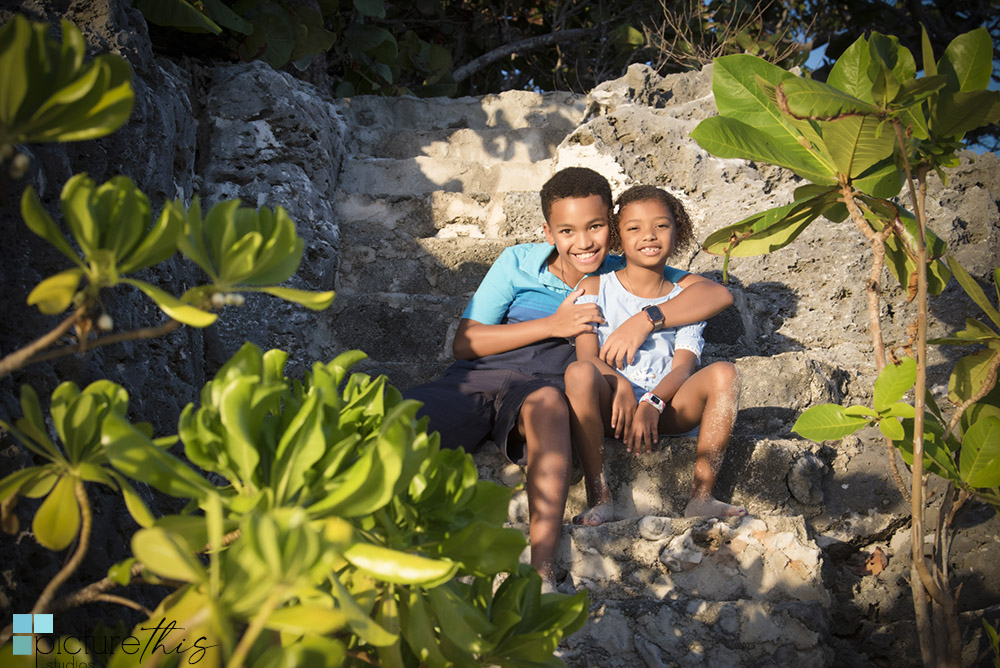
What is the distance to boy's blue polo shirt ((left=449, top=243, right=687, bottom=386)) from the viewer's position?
89.8 inches

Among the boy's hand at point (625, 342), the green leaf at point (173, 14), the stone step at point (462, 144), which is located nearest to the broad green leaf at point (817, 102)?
the boy's hand at point (625, 342)

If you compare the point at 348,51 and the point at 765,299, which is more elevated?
the point at 348,51

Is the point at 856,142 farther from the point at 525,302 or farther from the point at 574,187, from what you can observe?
the point at 525,302

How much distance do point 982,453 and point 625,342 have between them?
1.10 meters

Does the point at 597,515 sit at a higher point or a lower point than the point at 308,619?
lower

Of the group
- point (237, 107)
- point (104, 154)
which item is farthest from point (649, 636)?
point (237, 107)

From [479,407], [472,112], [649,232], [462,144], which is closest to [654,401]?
[479,407]

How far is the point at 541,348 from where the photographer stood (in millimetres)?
2336

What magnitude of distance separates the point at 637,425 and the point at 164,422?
1135 mm

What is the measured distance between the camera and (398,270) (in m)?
2.93

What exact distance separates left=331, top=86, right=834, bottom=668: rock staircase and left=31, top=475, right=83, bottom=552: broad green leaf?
3.47ft

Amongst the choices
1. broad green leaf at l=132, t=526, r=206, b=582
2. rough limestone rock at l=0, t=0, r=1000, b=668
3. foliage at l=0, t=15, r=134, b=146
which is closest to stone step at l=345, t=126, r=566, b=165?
rough limestone rock at l=0, t=0, r=1000, b=668

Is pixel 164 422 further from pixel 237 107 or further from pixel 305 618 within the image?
pixel 237 107

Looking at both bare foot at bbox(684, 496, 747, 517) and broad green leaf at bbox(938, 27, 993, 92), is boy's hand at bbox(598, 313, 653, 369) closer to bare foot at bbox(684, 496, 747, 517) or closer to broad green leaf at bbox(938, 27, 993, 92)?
bare foot at bbox(684, 496, 747, 517)
